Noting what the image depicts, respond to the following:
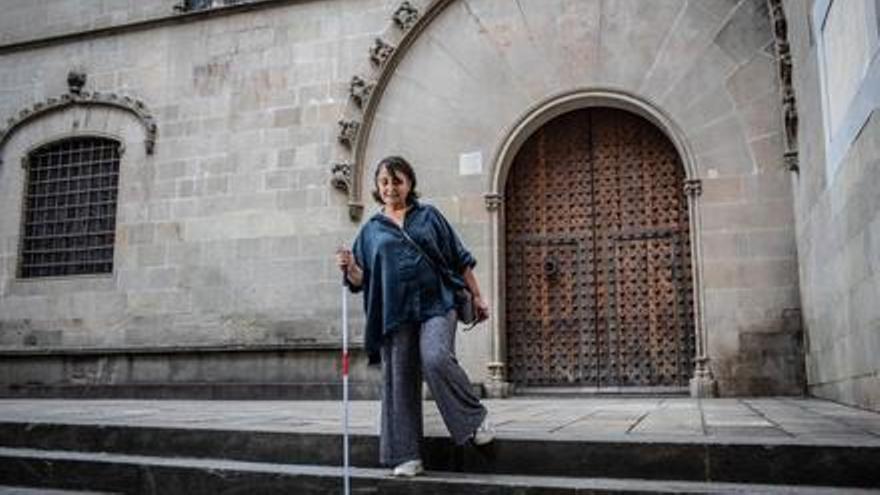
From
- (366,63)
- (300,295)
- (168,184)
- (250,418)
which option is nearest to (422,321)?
(250,418)

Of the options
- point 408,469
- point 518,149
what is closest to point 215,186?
point 518,149

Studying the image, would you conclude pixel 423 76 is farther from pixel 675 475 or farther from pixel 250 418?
pixel 675 475

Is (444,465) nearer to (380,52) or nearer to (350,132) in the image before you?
(350,132)

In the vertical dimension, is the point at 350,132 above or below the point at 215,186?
above

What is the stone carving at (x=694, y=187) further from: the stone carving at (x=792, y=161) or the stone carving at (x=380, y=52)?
the stone carving at (x=380, y=52)

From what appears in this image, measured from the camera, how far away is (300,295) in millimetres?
10609

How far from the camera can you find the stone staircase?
3828 mm

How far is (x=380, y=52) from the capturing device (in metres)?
10.7

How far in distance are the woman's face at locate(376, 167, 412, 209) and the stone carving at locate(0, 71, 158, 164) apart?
8505 mm

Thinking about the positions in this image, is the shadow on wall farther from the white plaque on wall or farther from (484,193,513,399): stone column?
the white plaque on wall

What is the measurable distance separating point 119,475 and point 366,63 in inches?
284

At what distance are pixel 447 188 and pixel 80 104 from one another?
6.43 m

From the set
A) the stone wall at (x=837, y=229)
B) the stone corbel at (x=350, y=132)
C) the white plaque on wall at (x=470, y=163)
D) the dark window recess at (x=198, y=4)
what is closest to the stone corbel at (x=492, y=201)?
the white plaque on wall at (x=470, y=163)

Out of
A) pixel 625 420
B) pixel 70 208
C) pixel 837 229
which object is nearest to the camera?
pixel 625 420
